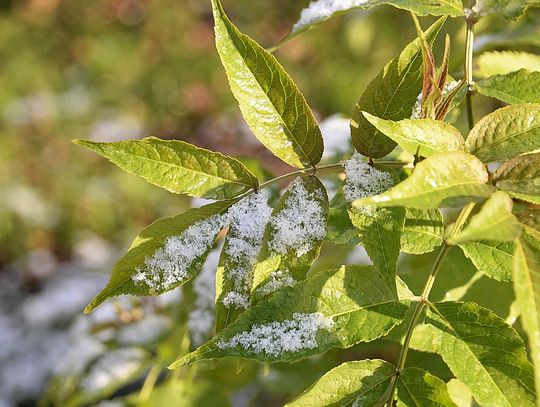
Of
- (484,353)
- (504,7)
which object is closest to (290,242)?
(484,353)

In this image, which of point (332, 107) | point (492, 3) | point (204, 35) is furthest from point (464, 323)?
point (204, 35)

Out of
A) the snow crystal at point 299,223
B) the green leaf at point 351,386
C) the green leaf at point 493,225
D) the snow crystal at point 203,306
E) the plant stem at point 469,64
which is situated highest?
the plant stem at point 469,64

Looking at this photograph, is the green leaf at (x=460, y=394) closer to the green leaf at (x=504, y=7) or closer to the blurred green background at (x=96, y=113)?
the green leaf at (x=504, y=7)

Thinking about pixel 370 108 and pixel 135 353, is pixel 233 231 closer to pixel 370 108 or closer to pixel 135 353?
pixel 370 108

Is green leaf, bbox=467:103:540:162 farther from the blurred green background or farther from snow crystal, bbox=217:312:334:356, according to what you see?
the blurred green background

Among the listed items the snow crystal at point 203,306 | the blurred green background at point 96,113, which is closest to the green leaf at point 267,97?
the snow crystal at point 203,306

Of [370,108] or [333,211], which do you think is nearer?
[370,108]

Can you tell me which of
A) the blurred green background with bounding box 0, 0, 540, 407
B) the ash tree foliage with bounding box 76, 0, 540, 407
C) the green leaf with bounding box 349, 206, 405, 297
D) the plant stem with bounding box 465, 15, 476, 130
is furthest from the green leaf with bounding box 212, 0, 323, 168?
the blurred green background with bounding box 0, 0, 540, 407
